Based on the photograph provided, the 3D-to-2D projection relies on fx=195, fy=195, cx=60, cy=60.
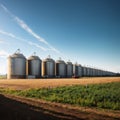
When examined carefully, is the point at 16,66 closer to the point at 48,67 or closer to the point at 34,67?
the point at 34,67

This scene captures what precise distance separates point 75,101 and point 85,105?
1.36m

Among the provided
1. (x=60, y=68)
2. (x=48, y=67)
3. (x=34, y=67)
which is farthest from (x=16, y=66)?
(x=60, y=68)

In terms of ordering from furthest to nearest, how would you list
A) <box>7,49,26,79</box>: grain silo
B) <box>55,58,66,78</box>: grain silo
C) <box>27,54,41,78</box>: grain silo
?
<box>55,58,66,78</box>: grain silo, <box>27,54,41,78</box>: grain silo, <box>7,49,26,79</box>: grain silo

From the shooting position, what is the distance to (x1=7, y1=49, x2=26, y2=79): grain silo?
208 ft

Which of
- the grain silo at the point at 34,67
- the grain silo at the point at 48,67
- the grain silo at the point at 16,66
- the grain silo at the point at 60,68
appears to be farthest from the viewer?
the grain silo at the point at 60,68

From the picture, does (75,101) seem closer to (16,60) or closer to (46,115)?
(46,115)

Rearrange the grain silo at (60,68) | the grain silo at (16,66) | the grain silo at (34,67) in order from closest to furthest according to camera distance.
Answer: the grain silo at (16,66) → the grain silo at (34,67) → the grain silo at (60,68)

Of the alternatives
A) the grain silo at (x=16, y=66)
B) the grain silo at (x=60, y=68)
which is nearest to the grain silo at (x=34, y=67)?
the grain silo at (x=16, y=66)

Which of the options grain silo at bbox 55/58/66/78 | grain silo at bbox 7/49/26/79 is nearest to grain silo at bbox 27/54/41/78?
grain silo at bbox 7/49/26/79

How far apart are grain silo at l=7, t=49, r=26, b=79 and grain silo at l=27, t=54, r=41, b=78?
4460 mm

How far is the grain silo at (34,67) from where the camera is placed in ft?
230

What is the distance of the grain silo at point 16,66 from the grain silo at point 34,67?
176 inches

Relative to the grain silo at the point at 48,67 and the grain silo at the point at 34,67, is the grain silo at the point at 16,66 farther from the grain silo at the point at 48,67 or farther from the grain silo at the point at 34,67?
the grain silo at the point at 48,67

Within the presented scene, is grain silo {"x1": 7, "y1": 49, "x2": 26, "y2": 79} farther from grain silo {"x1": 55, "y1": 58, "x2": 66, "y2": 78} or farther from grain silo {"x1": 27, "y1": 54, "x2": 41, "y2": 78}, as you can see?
grain silo {"x1": 55, "y1": 58, "x2": 66, "y2": 78}
